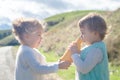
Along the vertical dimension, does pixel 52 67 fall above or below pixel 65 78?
above

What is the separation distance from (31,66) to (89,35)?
816 millimetres

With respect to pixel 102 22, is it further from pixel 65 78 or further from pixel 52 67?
pixel 65 78

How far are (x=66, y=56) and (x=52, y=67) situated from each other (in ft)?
0.90

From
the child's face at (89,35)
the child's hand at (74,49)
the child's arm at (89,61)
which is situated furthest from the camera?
the child's hand at (74,49)

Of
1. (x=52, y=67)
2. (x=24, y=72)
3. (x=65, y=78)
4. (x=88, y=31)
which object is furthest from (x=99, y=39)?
(x=65, y=78)

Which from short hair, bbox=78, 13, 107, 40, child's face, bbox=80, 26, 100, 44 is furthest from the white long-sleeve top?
short hair, bbox=78, 13, 107, 40

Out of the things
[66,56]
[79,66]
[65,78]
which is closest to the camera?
[79,66]

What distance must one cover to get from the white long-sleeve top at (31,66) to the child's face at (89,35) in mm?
525

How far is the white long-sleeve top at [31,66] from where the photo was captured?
5.46 meters

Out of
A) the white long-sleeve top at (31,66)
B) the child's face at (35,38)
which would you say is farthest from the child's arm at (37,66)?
the child's face at (35,38)

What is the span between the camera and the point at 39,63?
5.50 m

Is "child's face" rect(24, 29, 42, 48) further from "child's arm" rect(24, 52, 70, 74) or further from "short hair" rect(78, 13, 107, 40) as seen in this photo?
"short hair" rect(78, 13, 107, 40)

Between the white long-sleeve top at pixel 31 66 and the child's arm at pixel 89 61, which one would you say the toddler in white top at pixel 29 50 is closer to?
the white long-sleeve top at pixel 31 66

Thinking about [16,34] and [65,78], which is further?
[65,78]
